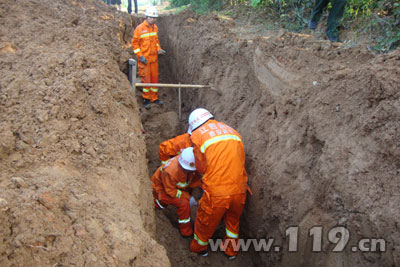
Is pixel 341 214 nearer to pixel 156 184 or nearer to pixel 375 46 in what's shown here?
pixel 156 184

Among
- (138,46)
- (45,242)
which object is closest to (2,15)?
(138,46)

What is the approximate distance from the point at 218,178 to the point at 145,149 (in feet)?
3.23

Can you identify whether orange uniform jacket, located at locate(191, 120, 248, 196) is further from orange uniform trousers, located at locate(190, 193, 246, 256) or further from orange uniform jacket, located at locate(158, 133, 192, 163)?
orange uniform jacket, located at locate(158, 133, 192, 163)

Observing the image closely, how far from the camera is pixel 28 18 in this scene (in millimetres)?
4543

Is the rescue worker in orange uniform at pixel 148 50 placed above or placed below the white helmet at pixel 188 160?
above

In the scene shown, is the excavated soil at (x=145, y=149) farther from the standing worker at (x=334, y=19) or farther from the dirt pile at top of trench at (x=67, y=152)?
the standing worker at (x=334, y=19)

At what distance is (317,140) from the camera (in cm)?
332

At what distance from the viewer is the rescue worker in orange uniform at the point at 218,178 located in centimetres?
374

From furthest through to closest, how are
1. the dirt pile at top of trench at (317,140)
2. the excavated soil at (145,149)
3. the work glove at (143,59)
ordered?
the work glove at (143,59), the dirt pile at top of trench at (317,140), the excavated soil at (145,149)

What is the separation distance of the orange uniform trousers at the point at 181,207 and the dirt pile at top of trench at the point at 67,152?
102cm

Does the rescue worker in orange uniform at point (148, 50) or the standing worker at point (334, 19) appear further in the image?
the rescue worker in orange uniform at point (148, 50)

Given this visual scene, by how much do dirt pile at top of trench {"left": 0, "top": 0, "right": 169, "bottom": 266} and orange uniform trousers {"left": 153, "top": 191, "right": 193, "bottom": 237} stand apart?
102cm

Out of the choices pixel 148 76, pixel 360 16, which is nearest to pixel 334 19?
pixel 360 16

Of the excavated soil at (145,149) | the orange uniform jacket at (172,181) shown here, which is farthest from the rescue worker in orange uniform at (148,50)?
the orange uniform jacket at (172,181)
